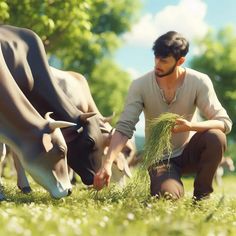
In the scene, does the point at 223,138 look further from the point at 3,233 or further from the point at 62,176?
the point at 3,233

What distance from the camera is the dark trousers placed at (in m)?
7.73

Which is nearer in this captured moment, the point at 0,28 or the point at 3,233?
the point at 3,233

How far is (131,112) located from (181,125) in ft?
2.86

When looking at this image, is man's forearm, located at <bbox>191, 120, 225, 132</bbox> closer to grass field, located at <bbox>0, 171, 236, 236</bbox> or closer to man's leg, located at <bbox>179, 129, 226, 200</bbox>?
man's leg, located at <bbox>179, 129, 226, 200</bbox>

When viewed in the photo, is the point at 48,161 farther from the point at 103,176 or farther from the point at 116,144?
the point at 116,144

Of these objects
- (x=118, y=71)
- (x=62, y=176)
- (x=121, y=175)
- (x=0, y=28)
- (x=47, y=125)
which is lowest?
(x=118, y=71)

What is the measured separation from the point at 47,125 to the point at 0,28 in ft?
7.79

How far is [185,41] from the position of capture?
8.09m

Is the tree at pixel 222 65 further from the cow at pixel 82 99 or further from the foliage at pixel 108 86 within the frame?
the cow at pixel 82 99

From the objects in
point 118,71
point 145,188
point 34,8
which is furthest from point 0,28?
point 118,71

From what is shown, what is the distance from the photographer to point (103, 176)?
25.4ft

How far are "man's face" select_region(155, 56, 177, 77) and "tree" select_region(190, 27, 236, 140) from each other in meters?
40.3

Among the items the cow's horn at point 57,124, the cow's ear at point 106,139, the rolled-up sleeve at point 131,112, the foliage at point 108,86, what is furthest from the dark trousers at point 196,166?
the foliage at point 108,86

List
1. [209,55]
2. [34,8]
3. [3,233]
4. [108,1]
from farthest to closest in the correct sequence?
[209,55] < [108,1] < [34,8] < [3,233]
